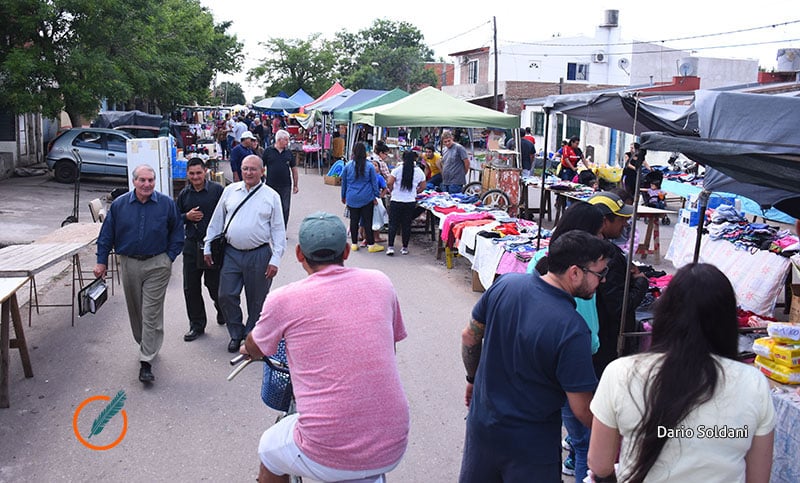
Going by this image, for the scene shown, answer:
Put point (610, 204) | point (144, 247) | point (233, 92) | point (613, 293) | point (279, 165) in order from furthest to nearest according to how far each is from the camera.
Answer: point (233, 92), point (279, 165), point (144, 247), point (610, 204), point (613, 293)

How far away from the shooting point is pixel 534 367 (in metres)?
2.94

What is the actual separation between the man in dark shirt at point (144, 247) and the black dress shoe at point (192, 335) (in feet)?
3.46

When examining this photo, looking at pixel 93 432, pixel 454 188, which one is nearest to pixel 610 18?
pixel 454 188

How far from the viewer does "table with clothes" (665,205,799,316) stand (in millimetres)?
8297

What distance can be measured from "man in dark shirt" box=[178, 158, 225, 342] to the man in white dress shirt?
0.45 m

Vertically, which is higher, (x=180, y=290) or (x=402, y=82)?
(x=402, y=82)

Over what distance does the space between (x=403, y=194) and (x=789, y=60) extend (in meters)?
16.0

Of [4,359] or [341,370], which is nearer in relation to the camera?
[341,370]

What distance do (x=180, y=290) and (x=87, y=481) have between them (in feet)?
16.3

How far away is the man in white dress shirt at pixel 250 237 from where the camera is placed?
21.3ft

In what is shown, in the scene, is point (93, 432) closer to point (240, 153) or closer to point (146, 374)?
point (146, 374)

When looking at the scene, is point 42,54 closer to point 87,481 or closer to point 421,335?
point 421,335

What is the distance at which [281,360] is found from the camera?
3.44 meters

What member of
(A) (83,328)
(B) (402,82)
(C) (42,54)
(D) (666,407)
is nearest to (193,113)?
(C) (42,54)
